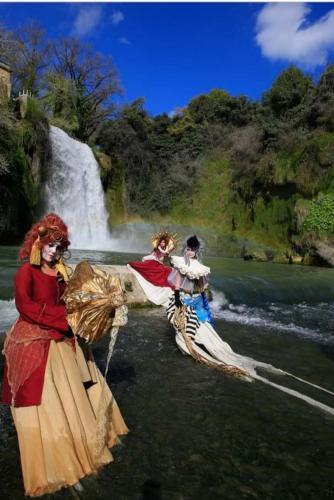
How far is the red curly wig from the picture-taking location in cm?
316

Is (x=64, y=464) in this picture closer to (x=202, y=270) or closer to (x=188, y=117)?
(x=202, y=270)

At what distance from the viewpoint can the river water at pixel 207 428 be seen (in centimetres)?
311

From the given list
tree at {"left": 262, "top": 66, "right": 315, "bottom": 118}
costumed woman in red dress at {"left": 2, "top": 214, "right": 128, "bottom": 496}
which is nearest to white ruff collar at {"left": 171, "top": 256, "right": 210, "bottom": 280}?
costumed woman in red dress at {"left": 2, "top": 214, "right": 128, "bottom": 496}

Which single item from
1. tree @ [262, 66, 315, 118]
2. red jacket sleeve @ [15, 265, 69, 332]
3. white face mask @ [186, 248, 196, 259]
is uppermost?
tree @ [262, 66, 315, 118]

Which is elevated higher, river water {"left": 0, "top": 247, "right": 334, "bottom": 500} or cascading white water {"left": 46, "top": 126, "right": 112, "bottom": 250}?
cascading white water {"left": 46, "top": 126, "right": 112, "bottom": 250}

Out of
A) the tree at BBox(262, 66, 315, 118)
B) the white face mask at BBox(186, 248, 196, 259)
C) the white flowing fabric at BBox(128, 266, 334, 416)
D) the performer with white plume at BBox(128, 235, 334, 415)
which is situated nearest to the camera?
the white flowing fabric at BBox(128, 266, 334, 416)

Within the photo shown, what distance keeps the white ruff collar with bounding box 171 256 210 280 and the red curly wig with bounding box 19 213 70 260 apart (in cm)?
299

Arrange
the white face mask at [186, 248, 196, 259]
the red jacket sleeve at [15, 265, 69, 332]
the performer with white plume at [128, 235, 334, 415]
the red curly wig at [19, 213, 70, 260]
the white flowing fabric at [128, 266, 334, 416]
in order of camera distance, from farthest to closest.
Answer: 1. the white face mask at [186, 248, 196, 259]
2. the performer with white plume at [128, 235, 334, 415]
3. the white flowing fabric at [128, 266, 334, 416]
4. the red curly wig at [19, 213, 70, 260]
5. the red jacket sleeve at [15, 265, 69, 332]

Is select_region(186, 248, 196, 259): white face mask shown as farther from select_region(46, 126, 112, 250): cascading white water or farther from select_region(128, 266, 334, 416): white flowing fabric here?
select_region(46, 126, 112, 250): cascading white water

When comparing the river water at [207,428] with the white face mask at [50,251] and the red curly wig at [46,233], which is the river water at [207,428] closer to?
the white face mask at [50,251]

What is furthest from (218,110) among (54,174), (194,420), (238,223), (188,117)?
(194,420)

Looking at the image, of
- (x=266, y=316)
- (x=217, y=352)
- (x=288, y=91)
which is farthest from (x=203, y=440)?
(x=288, y=91)

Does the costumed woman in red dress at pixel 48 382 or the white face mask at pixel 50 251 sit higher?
the white face mask at pixel 50 251

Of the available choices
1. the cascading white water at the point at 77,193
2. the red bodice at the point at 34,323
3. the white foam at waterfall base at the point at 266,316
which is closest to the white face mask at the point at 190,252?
the red bodice at the point at 34,323
